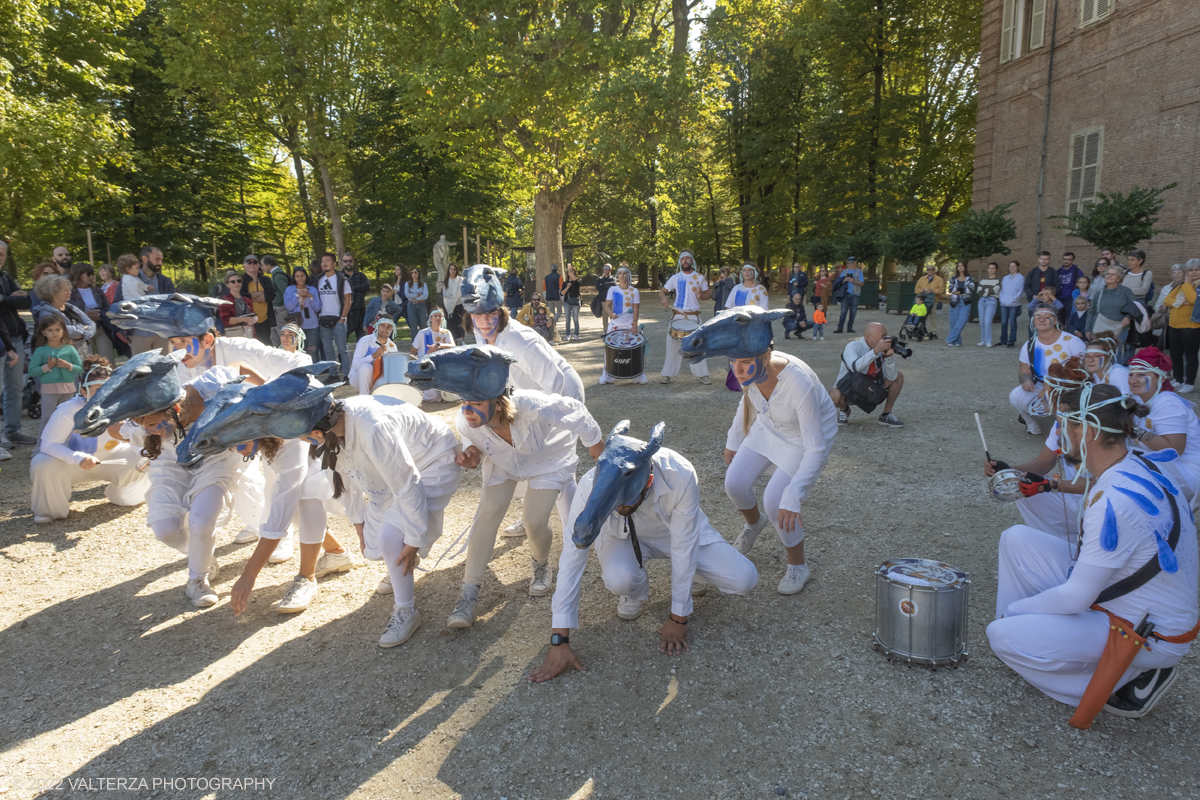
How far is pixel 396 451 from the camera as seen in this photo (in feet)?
13.7

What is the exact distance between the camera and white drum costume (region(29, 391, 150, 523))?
6250 mm

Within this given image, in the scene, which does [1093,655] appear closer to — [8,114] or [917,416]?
[917,416]

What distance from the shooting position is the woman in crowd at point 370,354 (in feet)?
28.9

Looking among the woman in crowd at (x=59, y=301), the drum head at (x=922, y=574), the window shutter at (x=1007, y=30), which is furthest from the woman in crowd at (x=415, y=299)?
the window shutter at (x=1007, y=30)

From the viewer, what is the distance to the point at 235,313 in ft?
35.8

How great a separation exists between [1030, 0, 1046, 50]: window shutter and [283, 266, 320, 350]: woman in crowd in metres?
20.8

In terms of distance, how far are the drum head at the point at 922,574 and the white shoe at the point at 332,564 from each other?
3649 millimetres

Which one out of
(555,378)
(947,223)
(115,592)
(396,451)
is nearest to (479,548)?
(396,451)

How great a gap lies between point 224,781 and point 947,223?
32861mm

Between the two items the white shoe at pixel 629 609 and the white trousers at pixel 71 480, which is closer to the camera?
the white shoe at pixel 629 609

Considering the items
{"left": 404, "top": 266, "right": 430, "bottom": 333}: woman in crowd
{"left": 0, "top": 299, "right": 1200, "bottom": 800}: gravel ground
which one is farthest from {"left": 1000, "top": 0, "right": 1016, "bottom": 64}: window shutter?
{"left": 0, "top": 299, "right": 1200, "bottom": 800}: gravel ground

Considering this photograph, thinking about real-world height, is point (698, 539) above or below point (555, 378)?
below

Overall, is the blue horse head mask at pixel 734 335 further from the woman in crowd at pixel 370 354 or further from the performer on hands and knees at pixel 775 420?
the woman in crowd at pixel 370 354

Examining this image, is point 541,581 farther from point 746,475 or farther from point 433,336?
point 433,336
